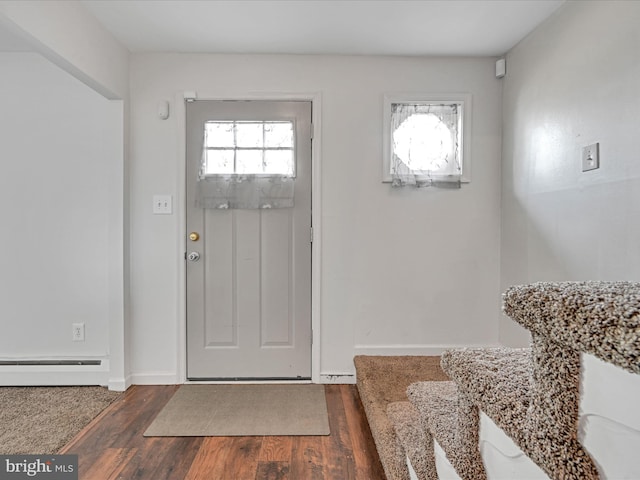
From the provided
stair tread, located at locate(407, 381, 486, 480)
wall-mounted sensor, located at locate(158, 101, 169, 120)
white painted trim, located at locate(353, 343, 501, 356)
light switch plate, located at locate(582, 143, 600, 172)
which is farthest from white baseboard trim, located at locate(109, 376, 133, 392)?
light switch plate, located at locate(582, 143, 600, 172)

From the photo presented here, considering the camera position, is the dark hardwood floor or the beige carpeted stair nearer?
the beige carpeted stair

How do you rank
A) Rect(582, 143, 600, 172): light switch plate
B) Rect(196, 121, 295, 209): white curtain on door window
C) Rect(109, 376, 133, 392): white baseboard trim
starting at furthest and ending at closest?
Rect(196, 121, 295, 209): white curtain on door window, Rect(109, 376, 133, 392): white baseboard trim, Rect(582, 143, 600, 172): light switch plate

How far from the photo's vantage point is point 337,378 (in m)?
2.71

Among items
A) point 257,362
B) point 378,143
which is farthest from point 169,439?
point 378,143

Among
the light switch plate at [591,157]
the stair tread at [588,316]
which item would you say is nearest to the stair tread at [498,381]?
the stair tread at [588,316]

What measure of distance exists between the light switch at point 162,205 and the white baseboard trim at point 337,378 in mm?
1594

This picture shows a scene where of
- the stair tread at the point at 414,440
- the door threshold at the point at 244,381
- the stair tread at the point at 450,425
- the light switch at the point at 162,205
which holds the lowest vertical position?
the door threshold at the point at 244,381

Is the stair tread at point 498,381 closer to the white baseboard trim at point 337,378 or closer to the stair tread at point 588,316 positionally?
the stair tread at point 588,316

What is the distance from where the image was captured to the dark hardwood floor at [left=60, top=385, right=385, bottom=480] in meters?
1.71

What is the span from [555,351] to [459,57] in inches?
109

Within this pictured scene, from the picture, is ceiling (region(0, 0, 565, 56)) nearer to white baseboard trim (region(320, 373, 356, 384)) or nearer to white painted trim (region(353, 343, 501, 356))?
white painted trim (region(353, 343, 501, 356))

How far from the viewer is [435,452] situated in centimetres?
107

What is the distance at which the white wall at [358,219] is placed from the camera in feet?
8.76

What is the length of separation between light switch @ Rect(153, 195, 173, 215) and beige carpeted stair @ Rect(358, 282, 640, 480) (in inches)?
92.9
